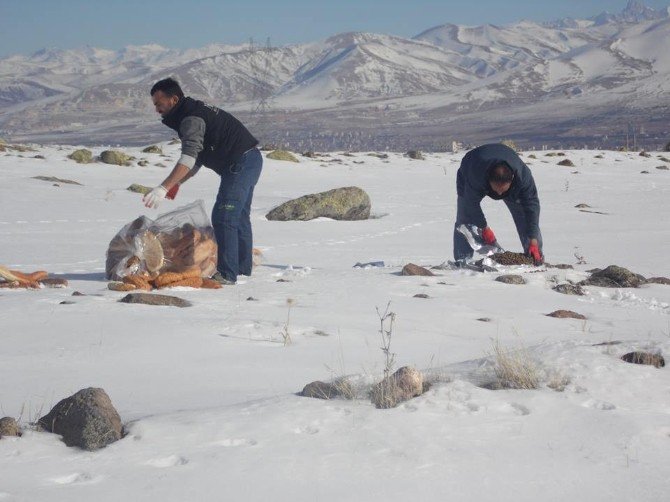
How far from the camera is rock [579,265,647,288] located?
6473mm

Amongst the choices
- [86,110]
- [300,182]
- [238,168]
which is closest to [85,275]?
[238,168]

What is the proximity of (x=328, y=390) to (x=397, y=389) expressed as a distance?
0.26 m

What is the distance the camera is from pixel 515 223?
7.62m

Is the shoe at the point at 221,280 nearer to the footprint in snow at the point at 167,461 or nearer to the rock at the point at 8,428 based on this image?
the rock at the point at 8,428

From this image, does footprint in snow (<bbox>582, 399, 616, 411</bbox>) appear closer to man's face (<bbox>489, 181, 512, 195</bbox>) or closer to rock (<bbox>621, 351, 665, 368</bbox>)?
rock (<bbox>621, 351, 665, 368</bbox>)

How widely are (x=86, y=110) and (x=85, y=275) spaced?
190256 mm

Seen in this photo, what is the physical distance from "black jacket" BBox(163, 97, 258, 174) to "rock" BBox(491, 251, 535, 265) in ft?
7.15

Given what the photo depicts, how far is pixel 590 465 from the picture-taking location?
2.48 metres

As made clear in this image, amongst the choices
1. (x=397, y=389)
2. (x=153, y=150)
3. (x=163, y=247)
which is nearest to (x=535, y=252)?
(x=163, y=247)

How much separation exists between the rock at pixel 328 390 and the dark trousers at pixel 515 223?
4469 millimetres

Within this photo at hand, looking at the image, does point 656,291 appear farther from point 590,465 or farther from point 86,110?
point 86,110

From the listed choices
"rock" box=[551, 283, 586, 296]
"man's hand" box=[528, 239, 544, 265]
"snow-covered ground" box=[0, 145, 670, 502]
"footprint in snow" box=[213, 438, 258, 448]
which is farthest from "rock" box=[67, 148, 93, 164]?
"footprint in snow" box=[213, 438, 258, 448]

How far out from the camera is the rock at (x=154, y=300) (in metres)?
5.12

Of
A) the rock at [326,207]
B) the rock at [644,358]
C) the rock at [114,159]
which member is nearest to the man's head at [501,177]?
the rock at [644,358]
